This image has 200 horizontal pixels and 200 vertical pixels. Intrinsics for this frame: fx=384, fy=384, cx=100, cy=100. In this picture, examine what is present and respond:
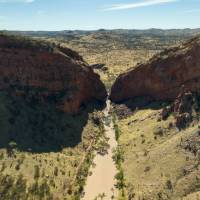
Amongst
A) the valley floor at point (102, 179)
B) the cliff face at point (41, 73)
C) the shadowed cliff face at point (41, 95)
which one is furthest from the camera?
the cliff face at point (41, 73)

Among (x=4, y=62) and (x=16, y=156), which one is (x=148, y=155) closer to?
(x=16, y=156)

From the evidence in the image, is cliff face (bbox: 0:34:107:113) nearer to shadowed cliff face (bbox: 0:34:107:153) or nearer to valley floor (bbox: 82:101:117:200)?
shadowed cliff face (bbox: 0:34:107:153)

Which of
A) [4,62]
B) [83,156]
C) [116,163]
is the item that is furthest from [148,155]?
[4,62]

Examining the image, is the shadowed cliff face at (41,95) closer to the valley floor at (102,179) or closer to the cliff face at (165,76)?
the valley floor at (102,179)

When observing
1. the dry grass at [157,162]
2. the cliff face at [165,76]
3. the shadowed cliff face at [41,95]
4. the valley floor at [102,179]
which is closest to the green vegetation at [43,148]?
the shadowed cliff face at [41,95]

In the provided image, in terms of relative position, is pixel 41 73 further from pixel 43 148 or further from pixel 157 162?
pixel 157 162

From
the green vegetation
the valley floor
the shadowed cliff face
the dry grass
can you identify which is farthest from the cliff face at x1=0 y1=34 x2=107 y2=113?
the valley floor

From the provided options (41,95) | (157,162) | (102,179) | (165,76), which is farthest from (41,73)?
(157,162)
